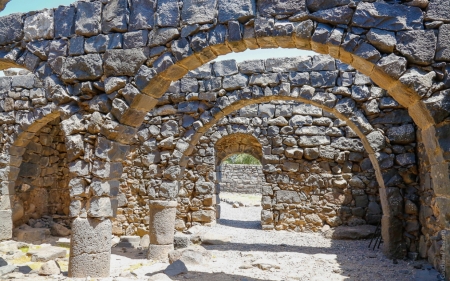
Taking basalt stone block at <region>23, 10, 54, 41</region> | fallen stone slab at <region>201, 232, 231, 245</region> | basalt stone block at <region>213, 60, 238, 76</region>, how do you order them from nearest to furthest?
basalt stone block at <region>23, 10, 54, 41</region>, basalt stone block at <region>213, 60, 238, 76</region>, fallen stone slab at <region>201, 232, 231, 245</region>

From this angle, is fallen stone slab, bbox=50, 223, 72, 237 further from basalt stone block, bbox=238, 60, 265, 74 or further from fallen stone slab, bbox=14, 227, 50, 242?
basalt stone block, bbox=238, 60, 265, 74

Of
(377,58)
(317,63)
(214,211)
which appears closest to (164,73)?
(377,58)

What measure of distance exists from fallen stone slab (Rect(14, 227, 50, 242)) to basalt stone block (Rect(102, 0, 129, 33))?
20.0 ft

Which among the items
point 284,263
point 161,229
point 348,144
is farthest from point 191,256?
point 348,144

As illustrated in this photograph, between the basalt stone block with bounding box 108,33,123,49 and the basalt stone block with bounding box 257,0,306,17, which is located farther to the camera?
the basalt stone block with bounding box 108,33,123,49

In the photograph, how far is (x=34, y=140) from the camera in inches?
376

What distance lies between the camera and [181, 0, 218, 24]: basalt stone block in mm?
4090

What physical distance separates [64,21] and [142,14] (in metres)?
1.28

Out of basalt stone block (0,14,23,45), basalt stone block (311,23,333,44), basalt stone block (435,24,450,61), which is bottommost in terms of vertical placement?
basalt stone block (435,24,450,61)

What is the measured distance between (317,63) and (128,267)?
5.32 meters

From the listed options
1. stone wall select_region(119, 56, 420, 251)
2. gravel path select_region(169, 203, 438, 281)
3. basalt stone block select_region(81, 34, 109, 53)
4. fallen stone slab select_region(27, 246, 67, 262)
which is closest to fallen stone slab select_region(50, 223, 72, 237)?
stone wall select_region(119, 56, 420, 251)

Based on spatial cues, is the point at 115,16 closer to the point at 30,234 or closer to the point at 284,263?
the point at 284,263

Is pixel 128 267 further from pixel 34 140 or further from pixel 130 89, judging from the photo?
pixel 34 140

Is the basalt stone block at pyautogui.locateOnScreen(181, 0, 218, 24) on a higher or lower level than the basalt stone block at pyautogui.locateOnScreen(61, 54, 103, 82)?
higher
